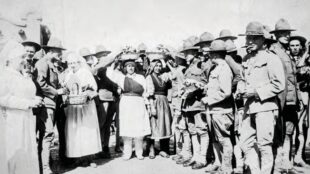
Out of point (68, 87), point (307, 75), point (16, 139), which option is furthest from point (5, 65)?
point (307, 75)

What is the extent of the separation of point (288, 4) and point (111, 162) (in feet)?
15.3

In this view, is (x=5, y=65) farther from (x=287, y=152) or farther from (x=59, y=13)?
(x=287, y=152)

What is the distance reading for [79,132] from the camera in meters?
5.94

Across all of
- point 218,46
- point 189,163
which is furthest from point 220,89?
point 189,163

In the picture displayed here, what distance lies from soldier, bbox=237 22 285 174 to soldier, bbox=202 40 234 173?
370mm

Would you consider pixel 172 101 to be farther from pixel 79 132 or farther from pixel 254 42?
pixel 254 42

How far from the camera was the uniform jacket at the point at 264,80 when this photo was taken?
14.0 ft

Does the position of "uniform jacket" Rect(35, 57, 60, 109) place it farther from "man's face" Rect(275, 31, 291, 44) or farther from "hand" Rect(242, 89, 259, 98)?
"man's face" Rect(275, 31, 291, 44)

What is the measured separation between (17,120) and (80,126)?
1.79 meters

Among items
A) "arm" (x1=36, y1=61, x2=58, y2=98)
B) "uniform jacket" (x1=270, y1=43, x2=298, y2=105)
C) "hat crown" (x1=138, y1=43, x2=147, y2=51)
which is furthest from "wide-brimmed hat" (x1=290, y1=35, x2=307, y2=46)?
"arm" (x1=36, y1=61, x2=58, y2=98)

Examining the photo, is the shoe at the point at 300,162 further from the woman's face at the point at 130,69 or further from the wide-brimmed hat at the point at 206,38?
the woman's face at the point at 130,69

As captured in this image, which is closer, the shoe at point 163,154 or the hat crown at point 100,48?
the shoe at point 163,154

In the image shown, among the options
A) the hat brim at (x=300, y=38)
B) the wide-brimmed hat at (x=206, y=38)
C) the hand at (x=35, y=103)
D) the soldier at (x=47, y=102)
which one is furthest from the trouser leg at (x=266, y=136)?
the soldier at (x=47, y=102)

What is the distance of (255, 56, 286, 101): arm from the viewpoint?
14.0 ft
